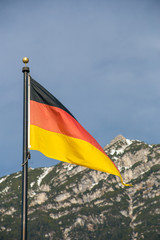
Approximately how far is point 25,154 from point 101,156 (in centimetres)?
553

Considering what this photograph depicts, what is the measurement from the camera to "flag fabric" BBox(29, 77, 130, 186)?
76.2 ft

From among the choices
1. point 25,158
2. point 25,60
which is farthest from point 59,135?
point 25,60

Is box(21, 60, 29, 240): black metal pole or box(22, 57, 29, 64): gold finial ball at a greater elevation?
box(22, 57, 29, 64): gold finial ball

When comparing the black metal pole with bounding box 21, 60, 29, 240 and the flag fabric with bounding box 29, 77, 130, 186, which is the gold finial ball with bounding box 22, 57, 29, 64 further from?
the flag fabric with bounding box 29, 77, 130, 186

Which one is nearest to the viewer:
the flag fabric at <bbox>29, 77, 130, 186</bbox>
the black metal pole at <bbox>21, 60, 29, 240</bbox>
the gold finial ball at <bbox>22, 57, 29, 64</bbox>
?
the black metal pole at <bbox>21, 60, 29, 240</bbox>

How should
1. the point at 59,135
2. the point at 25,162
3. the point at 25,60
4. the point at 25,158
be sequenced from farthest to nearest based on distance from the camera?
the point at 59,135, the point at 25,60, the point at 25,158, the point at 25,162

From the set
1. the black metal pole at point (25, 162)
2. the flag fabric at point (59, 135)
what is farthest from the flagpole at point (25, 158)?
the flag fabric at point (59, 135)

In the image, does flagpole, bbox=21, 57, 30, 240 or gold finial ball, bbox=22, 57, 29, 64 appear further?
gold finial ball, bbox=22, 57, 29, 64

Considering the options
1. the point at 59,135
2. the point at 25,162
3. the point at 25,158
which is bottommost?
the point at 25,162

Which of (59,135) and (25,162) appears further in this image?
(59,135)

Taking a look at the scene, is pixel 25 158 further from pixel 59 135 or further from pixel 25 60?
pixel 25 60

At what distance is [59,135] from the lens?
24.1m

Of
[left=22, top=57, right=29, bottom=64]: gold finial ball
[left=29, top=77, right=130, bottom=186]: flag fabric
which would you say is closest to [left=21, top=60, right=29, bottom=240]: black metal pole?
[left=22, top=57, right=29, bottom=64]: gold finial ball

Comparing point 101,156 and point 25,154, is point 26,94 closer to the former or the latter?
point 25,154
